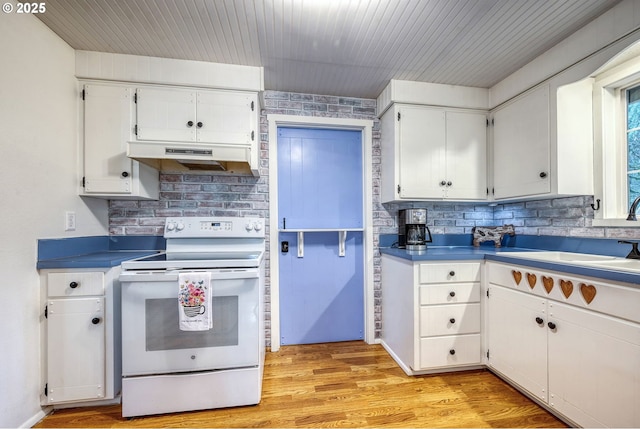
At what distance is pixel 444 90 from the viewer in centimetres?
229

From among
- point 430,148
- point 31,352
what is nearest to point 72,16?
point 31,352

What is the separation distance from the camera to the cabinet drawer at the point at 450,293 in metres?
1.92

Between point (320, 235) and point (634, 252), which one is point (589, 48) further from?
point (320, 235)

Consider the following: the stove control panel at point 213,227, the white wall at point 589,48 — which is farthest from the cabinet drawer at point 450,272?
the white wall at point 589,48

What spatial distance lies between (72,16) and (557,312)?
3.28 metres

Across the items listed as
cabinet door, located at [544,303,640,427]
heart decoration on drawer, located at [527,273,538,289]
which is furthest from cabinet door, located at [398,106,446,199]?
cabinet door, located at [544,303,640,427]

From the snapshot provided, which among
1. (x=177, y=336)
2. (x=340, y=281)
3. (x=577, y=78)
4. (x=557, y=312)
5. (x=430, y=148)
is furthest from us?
(x=340, y=281)

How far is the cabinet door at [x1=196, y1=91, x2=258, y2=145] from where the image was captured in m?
1.96

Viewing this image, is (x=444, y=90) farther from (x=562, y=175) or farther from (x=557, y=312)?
(x=557, y=312)

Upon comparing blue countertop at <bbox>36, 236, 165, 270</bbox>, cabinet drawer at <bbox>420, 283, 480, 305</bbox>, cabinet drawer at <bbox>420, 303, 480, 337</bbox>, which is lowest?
cabinet drawer at <bbox>420, 303, 480, 337</bbox>

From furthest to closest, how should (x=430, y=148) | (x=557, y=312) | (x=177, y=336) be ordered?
(x=430, y=148), (x=177, y=336), (x=557, y=312)

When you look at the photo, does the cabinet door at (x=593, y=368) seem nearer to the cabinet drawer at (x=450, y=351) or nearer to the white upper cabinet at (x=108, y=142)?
the cabinet drawer at (x=450, y=351)

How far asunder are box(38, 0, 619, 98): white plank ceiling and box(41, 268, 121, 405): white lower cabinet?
1530mm

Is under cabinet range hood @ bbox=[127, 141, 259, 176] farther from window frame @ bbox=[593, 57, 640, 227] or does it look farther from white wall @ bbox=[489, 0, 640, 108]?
window frame @ bbox=[593, 57, 640, 227]
